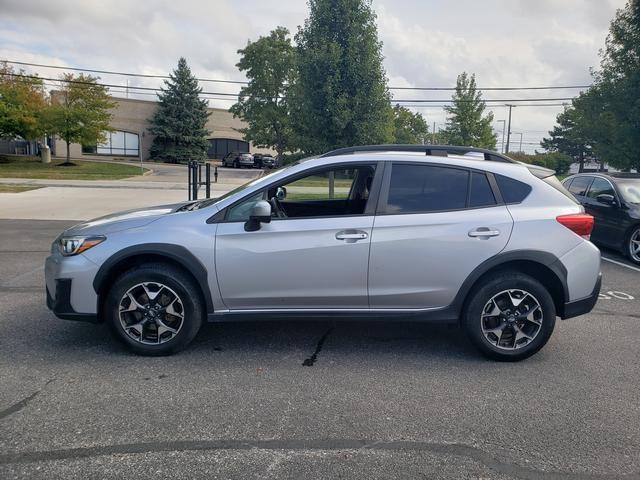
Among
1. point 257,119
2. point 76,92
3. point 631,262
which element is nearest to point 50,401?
point 631,262

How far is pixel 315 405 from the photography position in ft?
11.6

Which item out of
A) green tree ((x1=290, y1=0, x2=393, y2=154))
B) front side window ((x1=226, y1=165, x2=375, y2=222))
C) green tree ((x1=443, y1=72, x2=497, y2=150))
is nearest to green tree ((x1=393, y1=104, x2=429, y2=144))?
green tree ((x1=443, y1=72, x2=497, y2=150))

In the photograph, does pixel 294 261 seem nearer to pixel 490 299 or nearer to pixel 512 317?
pixel 490 299

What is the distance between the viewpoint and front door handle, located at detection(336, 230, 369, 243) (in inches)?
163

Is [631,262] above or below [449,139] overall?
below

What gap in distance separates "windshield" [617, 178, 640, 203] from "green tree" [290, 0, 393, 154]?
7.81 m

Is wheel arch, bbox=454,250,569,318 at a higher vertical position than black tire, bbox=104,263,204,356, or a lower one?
higher

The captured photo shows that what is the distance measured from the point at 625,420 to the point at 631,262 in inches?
255

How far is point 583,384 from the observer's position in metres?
3.96

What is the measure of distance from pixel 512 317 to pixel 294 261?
6.00ft

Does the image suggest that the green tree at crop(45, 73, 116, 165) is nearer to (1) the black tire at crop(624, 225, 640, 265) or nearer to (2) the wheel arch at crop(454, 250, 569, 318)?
(1) the black tire at crop(624, 225, 640, 265)

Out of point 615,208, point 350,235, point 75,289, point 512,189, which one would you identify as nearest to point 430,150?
point 512,189

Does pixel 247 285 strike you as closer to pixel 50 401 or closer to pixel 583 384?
pixel 50 401

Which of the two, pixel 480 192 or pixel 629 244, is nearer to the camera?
pixel 480 192
